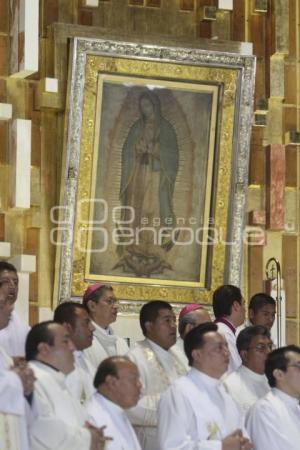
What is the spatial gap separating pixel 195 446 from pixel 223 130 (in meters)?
5.11

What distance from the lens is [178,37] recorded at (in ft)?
41.4

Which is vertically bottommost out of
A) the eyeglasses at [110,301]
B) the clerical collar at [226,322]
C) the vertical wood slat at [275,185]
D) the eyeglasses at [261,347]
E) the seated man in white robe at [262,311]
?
the eyeglasses at [261,347]

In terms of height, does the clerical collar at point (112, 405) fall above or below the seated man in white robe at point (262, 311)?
below

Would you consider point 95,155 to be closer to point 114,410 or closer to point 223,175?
point 223,175

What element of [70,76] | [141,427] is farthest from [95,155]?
[141,427]

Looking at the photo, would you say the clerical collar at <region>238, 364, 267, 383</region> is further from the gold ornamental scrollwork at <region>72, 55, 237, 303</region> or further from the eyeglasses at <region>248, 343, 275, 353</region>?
the gold ornamental scrollwork at <region>72, 55, 237, 303</region>

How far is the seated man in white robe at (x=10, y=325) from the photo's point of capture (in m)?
8.95

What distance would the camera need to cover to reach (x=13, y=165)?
11992 mm

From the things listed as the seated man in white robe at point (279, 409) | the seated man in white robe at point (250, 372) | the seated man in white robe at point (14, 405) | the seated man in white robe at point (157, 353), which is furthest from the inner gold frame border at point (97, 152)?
the seated man in white robe at point (14, 405)

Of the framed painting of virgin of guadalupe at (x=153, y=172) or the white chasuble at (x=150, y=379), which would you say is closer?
the white chasuble at (x=150, y=379)

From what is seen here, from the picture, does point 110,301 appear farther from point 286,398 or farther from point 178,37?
point 178,37

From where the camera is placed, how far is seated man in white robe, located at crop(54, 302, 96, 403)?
8633 millimetres

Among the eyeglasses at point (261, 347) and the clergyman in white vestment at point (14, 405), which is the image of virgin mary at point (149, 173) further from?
the clergyman in white vestment at point (14, 405)

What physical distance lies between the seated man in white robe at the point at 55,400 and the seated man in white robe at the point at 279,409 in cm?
141
